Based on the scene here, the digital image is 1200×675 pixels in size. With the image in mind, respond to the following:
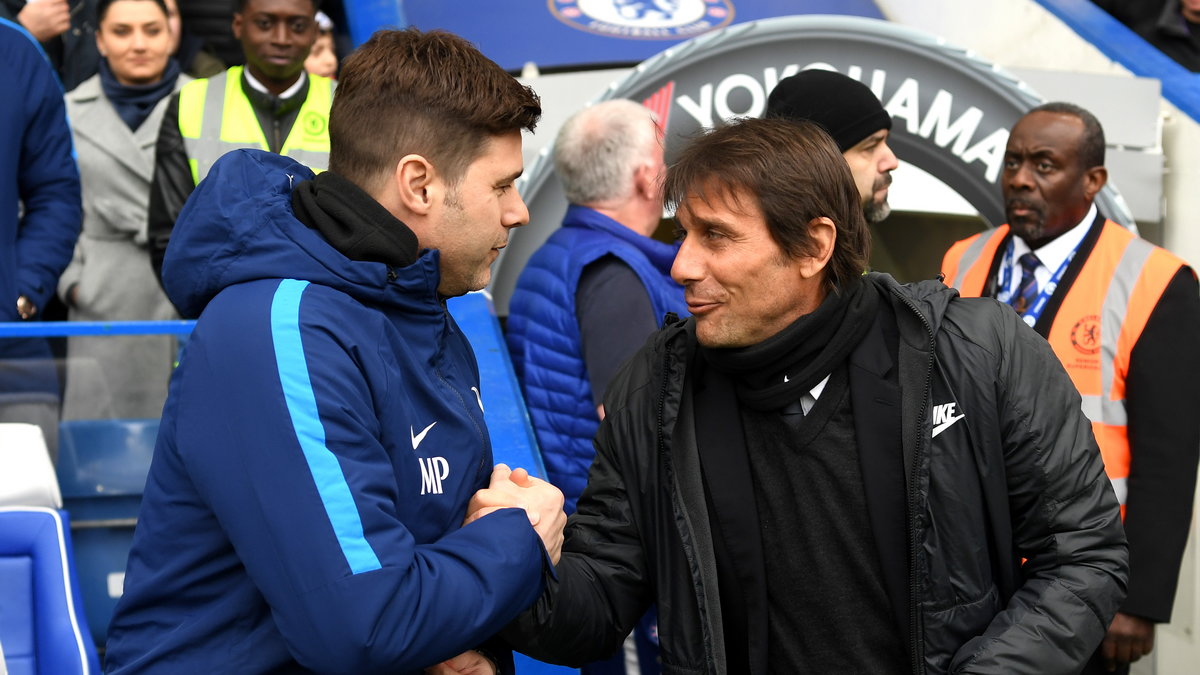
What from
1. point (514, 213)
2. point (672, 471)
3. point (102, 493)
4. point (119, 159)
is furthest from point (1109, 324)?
point (119, 159)

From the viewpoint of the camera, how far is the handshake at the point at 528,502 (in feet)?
6.31

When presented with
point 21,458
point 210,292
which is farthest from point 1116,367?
point 21,458

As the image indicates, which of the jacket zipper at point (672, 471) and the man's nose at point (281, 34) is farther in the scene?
the man's nose at point (281, 34)

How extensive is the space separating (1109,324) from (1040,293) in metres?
0.24

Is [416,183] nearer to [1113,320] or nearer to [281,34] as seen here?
[1113,320]

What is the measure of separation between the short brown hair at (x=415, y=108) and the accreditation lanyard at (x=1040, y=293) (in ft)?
6.97

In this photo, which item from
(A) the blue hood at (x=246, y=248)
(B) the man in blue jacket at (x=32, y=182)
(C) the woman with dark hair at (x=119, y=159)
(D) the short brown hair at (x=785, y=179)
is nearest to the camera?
(A) the blue hood at (x=246, y=248)

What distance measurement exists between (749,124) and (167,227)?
2647 millimetres

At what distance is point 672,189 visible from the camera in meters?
2.41

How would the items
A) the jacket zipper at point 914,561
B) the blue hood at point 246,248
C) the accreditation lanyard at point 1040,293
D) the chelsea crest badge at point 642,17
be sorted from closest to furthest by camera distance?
the blue hood at point 246,248 < the jacket zipper at point 914,561 < the accreditation lanyard at point 1040,293 < the chelsea crest badge at point 642,17

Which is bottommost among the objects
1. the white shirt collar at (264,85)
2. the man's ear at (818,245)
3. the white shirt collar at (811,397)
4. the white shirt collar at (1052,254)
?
the white shirt collar at (811,397)

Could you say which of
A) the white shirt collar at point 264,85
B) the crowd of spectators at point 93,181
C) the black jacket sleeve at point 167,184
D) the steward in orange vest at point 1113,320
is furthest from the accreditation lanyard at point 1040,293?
the black jacket sleeve at point 167,184

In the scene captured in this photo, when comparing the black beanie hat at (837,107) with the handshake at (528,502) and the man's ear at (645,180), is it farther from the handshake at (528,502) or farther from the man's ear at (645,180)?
the handshake at (528,502)

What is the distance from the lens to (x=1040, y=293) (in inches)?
144
